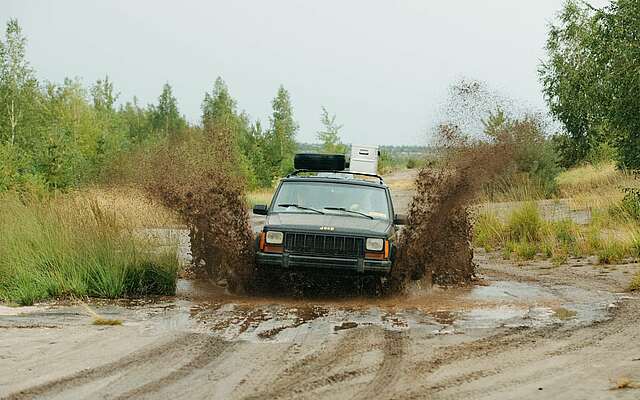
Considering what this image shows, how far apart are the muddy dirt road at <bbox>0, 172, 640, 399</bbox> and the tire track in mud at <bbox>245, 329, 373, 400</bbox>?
0.05 ft

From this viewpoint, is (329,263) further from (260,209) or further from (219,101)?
(219,101)

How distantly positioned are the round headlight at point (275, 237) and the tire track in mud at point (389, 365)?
9.69ft

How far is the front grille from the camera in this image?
11.9 metres

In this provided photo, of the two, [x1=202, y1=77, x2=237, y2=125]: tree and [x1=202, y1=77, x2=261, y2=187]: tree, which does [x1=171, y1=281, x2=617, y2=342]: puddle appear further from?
[x1=202, y1=77, x2=237, y2=125]: tree

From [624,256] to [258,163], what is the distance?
43403 millimetres

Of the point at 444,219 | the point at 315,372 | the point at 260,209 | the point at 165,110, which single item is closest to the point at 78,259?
the point at 260,209

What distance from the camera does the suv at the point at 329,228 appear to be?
11883mm

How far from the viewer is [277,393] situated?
6520mm

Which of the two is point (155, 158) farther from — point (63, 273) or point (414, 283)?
point (414, 283)

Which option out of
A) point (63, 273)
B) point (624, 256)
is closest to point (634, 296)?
point (624, 256)

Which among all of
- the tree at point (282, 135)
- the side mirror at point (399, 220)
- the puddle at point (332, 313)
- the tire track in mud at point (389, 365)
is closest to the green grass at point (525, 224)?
the puddle at point (332, 313)

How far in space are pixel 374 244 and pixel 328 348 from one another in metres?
3.71

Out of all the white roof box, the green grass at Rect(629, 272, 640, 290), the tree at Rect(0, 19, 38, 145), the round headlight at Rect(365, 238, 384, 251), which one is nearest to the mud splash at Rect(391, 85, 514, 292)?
the round headlight at Rect(365, 238, 384, 251)

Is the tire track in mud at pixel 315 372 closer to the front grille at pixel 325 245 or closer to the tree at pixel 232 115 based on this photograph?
the front grille at pixel 325 245
